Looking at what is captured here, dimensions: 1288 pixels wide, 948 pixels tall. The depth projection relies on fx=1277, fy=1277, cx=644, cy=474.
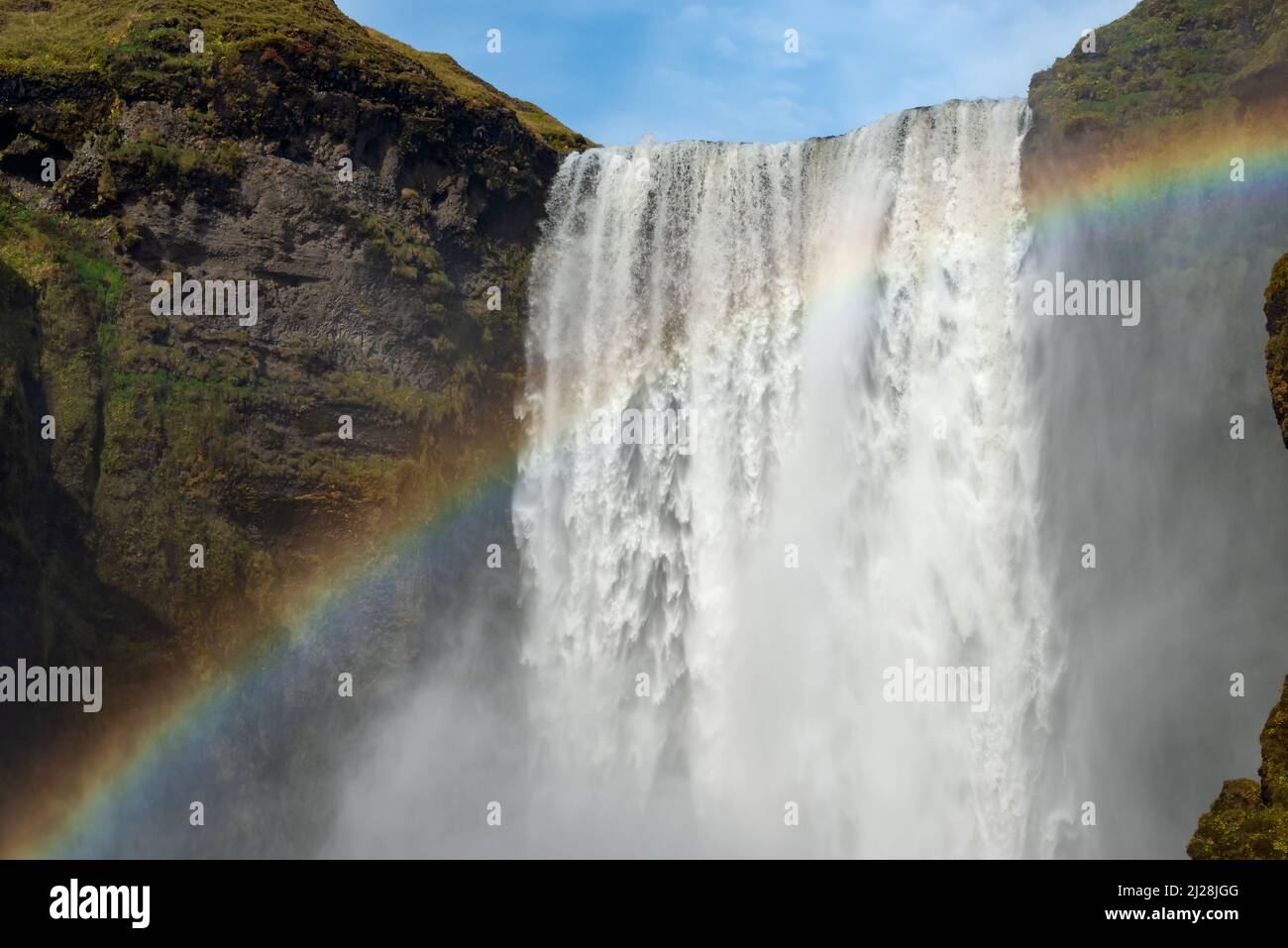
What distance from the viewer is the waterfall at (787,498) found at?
28.8m

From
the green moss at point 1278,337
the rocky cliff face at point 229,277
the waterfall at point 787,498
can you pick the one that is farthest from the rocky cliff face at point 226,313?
the green moss at point 1278,337

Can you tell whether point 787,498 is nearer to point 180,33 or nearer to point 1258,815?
point 1258,815

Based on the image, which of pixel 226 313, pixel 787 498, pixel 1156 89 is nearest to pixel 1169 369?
pixel 1156 89

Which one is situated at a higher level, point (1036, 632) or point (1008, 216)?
point (1008, 216)

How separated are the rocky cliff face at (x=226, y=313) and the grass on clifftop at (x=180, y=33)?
79mm

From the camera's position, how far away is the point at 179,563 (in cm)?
2958

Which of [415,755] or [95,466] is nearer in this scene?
[95,466]

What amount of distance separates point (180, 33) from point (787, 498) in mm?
19423
